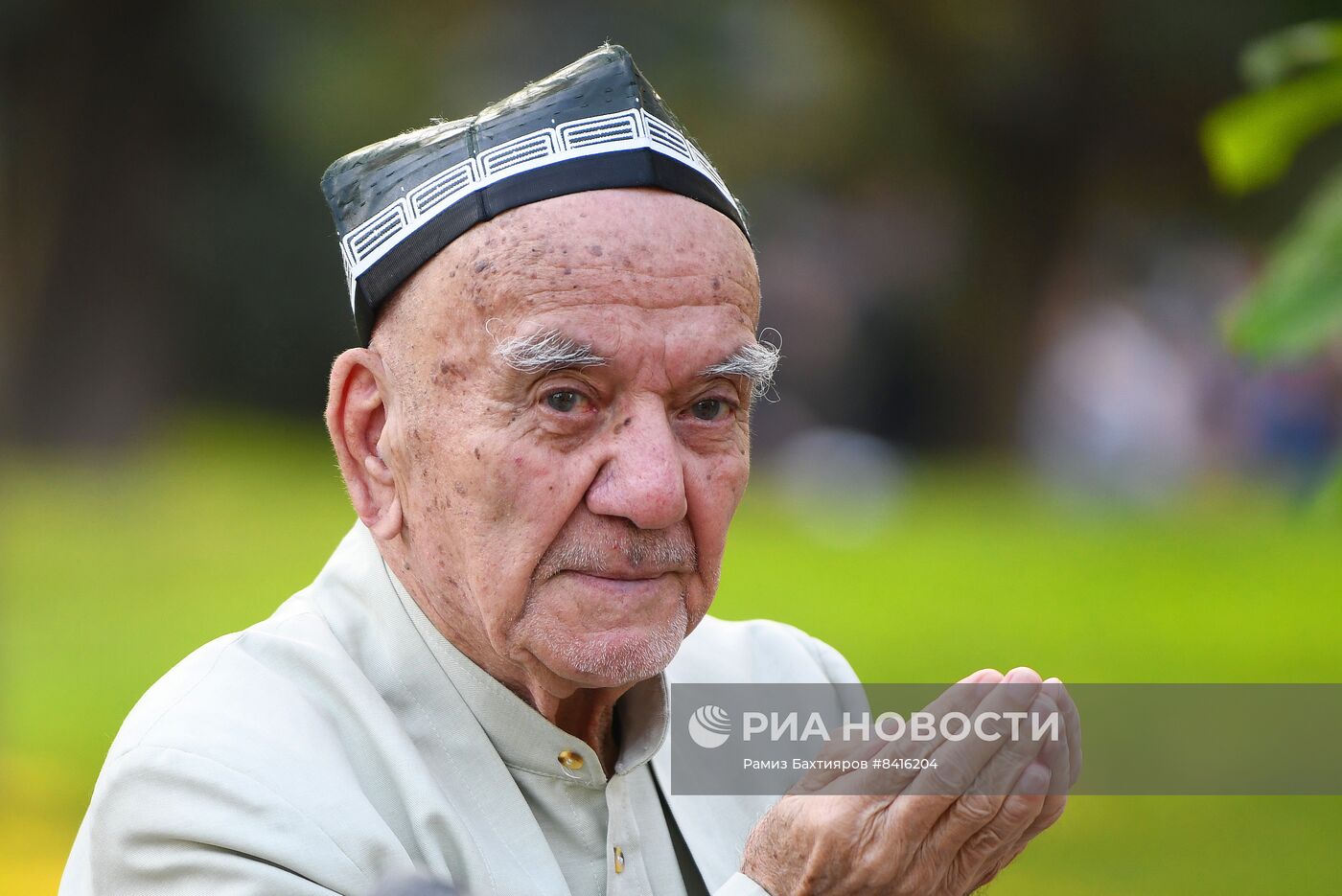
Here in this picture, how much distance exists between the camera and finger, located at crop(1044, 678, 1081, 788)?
2488mm

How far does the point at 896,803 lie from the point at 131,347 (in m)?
17.0

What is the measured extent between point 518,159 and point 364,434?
23.6 inches

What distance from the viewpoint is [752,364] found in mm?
2934

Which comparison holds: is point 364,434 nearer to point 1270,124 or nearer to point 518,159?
point 518,159

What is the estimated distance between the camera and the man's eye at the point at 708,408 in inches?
115

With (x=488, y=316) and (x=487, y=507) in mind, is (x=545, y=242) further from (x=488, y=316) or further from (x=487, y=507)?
(x=487, y=507)

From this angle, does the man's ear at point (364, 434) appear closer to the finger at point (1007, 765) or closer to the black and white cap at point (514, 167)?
the black and white cap at point (514, 167)

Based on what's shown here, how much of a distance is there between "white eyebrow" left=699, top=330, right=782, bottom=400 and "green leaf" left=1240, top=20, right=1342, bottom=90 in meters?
1.30

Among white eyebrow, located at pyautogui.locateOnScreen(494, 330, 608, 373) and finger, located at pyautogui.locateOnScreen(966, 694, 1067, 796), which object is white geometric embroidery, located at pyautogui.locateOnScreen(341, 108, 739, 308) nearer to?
white eyebrow, located at pyautogui.locateOnScreen(494, 330, 608, 373)

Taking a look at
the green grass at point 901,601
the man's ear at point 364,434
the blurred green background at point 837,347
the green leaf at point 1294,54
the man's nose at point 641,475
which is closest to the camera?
the man's nose at point 641,475

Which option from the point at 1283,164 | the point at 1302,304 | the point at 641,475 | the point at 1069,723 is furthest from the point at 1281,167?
the point at 641,475

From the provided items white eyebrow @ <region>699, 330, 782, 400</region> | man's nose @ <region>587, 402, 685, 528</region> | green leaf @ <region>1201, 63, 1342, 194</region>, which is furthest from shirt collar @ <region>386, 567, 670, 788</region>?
green leaf @ <region>1201, 63, 1342, 194</region>

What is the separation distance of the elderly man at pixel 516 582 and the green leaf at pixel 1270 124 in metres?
1.24

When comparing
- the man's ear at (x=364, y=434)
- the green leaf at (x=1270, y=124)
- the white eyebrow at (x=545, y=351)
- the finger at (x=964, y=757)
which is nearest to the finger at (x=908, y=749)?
the finger at (x=964, y=757)
